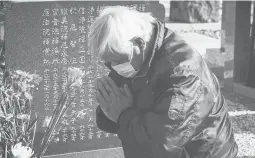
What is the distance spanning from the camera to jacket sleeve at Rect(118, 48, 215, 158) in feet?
6.85

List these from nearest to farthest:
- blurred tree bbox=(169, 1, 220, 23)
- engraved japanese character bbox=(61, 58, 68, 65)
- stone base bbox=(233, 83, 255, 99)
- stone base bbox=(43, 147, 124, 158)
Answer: engraved japanese character bbox=(61, 58, 68, 65) → stone base bbox=(43, 147, 124, 158) → stone base bbox=(233, 83, 255, 99) → blurred tree bbox=(169, 1, 220, 23)

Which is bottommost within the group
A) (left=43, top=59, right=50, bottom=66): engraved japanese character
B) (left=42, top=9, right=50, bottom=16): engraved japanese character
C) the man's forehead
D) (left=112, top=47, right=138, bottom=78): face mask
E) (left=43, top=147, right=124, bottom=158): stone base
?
(left=43, top=147, right=124, bottom=158): stone base

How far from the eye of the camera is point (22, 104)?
2.88 metres

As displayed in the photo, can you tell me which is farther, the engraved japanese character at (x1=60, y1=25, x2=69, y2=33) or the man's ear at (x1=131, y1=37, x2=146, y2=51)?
the engraved japanese character at (x1=60, y1=25, x2=69, y2=33)

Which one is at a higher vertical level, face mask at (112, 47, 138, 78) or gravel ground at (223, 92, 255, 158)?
face mask at (112, 47, 138, 78)

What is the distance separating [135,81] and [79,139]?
2.57 metres

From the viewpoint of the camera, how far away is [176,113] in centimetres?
208

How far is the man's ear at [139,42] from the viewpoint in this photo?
2.12m

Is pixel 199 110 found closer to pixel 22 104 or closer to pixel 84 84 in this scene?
pixel 22 104

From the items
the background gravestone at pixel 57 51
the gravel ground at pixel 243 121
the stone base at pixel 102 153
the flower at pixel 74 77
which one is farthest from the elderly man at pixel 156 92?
the gravel ground at pixel 243 121

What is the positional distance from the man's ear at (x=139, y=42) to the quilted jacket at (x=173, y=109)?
0.18 ft

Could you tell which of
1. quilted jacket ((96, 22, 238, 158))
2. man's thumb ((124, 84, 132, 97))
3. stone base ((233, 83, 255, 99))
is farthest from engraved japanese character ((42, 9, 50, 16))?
stone base ((233, 83, 255, 99))

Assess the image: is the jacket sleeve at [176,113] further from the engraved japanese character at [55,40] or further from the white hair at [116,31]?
the engraved japanese character at [55,40]

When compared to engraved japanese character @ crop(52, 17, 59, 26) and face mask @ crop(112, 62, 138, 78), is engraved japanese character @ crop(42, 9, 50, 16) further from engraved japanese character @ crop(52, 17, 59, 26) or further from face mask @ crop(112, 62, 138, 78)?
face mask @ crop(112, 62, 138, 78)
